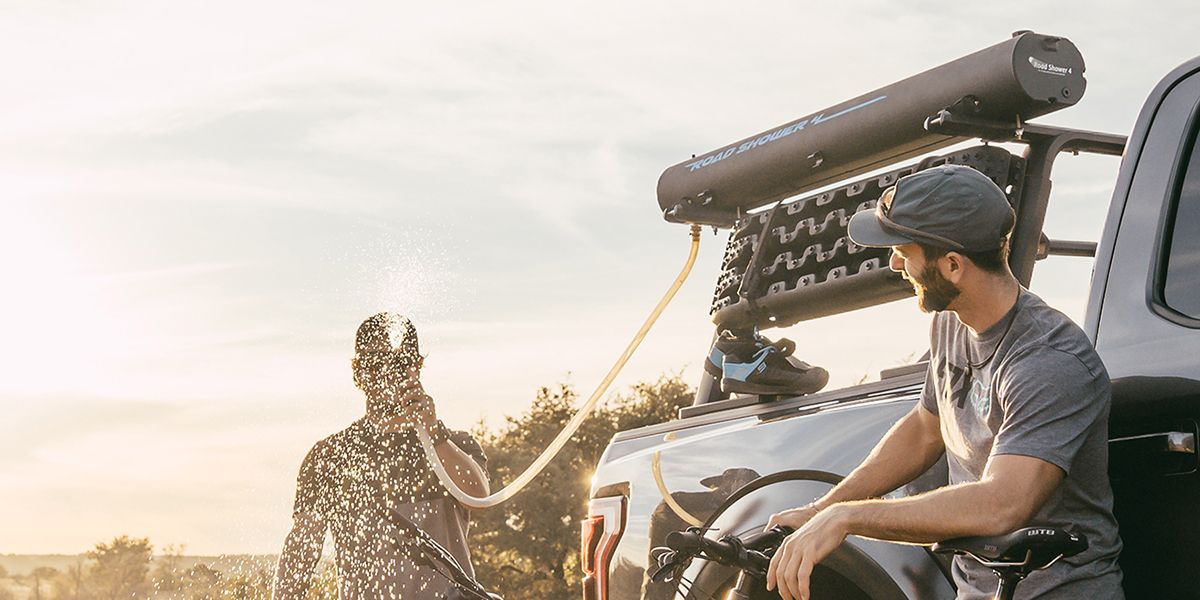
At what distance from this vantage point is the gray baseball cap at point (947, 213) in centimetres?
303

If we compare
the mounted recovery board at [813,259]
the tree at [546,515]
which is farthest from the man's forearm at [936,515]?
the tree at [546,515]

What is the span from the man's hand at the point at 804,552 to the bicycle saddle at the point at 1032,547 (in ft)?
0.95

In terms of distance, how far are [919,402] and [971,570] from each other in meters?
0.43

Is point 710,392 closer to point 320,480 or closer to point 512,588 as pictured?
point 320,480

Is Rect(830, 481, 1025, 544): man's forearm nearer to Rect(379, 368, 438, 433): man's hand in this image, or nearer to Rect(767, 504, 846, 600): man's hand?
Rect(767, 504, 846, 600): man's hand

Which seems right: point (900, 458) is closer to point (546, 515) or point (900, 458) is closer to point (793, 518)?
point (793, 518)

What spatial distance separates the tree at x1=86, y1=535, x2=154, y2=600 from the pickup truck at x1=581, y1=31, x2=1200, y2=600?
721 inches

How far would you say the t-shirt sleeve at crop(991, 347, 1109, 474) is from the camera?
283 cm

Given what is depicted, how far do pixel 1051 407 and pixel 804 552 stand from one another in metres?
0.54

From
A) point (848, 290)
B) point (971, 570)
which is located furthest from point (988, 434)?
point (848, 290)

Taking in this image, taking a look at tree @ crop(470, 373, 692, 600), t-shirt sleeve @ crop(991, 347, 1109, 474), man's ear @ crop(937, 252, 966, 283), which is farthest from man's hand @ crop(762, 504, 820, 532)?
tree @ crop(470, 373, 692, 600)

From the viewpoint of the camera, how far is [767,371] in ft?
13.8

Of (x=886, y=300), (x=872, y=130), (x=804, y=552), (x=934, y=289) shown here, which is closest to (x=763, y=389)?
(x=886, y=300)

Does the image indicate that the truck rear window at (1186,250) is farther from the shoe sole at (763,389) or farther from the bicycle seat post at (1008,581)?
the shoe sole at (763,389)
